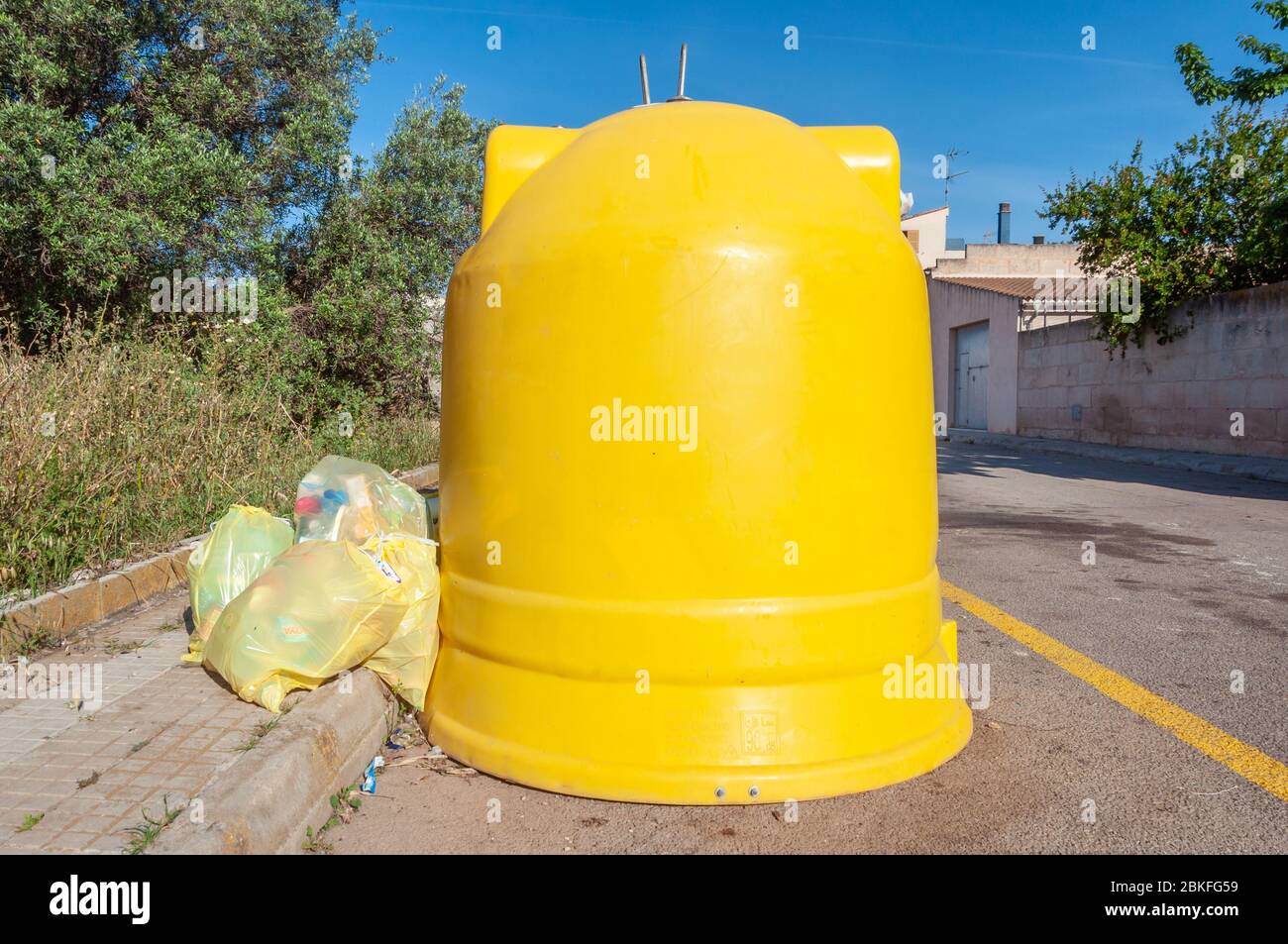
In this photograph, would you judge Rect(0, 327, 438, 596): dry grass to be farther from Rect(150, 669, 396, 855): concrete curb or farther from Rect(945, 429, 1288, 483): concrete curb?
Rect(945, 429, 1288, 483): concrete curb

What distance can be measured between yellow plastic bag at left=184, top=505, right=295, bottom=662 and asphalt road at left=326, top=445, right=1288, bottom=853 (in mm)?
1167

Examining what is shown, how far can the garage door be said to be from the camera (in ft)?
82.5

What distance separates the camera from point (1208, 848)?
87.2 inches

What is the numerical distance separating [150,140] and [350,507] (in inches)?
302

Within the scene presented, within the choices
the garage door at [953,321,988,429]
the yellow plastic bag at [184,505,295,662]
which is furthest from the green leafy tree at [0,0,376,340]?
the garage door at [953,321,988,429]

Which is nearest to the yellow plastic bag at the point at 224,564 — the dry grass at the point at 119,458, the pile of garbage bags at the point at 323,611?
the pile of garbage bags at the point at 323,611

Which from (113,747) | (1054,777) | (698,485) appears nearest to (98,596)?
(113,747)

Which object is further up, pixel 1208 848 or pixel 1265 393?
pixel 1265 393

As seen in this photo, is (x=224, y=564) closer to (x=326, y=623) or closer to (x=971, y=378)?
(x=326, y=623)

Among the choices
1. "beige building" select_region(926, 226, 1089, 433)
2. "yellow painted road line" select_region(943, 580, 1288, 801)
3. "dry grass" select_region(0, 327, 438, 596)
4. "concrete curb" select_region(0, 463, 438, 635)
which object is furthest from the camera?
"beige building" select_region(926, 226, 1089, 433)
